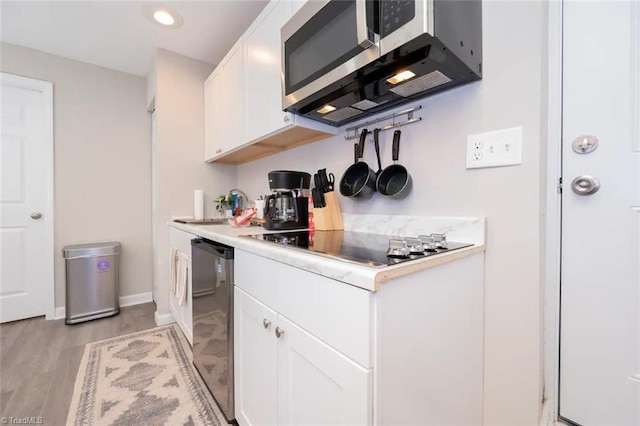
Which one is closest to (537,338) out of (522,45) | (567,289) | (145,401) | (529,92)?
(567,289)

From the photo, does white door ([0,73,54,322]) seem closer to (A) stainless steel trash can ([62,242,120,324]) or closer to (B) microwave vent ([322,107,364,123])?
(A) stainless steel trash can ([62,242,120,324])

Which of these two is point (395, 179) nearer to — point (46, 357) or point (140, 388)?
point (140, 388)

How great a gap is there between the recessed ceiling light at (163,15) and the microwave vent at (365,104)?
1.59m

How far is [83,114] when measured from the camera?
2.59 metres

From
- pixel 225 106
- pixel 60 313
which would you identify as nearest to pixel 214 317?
pixel 225 106

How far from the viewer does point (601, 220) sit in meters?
0.88

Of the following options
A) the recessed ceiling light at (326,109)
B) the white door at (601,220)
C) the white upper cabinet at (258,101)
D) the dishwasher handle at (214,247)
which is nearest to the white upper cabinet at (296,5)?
the white upper cabinet at (258,101)

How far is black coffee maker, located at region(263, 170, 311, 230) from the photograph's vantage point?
4.99 feet

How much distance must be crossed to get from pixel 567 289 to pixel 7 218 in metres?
3.80

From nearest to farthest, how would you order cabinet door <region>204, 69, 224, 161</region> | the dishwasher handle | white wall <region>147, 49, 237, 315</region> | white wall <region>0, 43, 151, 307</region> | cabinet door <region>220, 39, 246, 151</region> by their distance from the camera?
1. the dishwasher handle
2. cabinet door <region>220, 39, 246, 151</region>
3. cabinet door <region>204, 69, 224, 161</region>
4. white wall <region>147, 49, 237, 315</region>
5. white wall <region>0, 43, 151, 307</region>

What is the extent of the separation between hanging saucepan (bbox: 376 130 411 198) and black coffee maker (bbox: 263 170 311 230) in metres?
0.50

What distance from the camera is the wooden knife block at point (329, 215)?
148cm

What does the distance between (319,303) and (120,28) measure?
8.59 feet

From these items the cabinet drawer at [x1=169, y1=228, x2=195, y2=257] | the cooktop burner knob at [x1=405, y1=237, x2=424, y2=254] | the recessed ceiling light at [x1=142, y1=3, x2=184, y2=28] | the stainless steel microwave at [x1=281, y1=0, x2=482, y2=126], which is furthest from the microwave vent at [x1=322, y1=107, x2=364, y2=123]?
the recessed ceiling light at [x1=142, y1=3, x2=184, y2=28]
